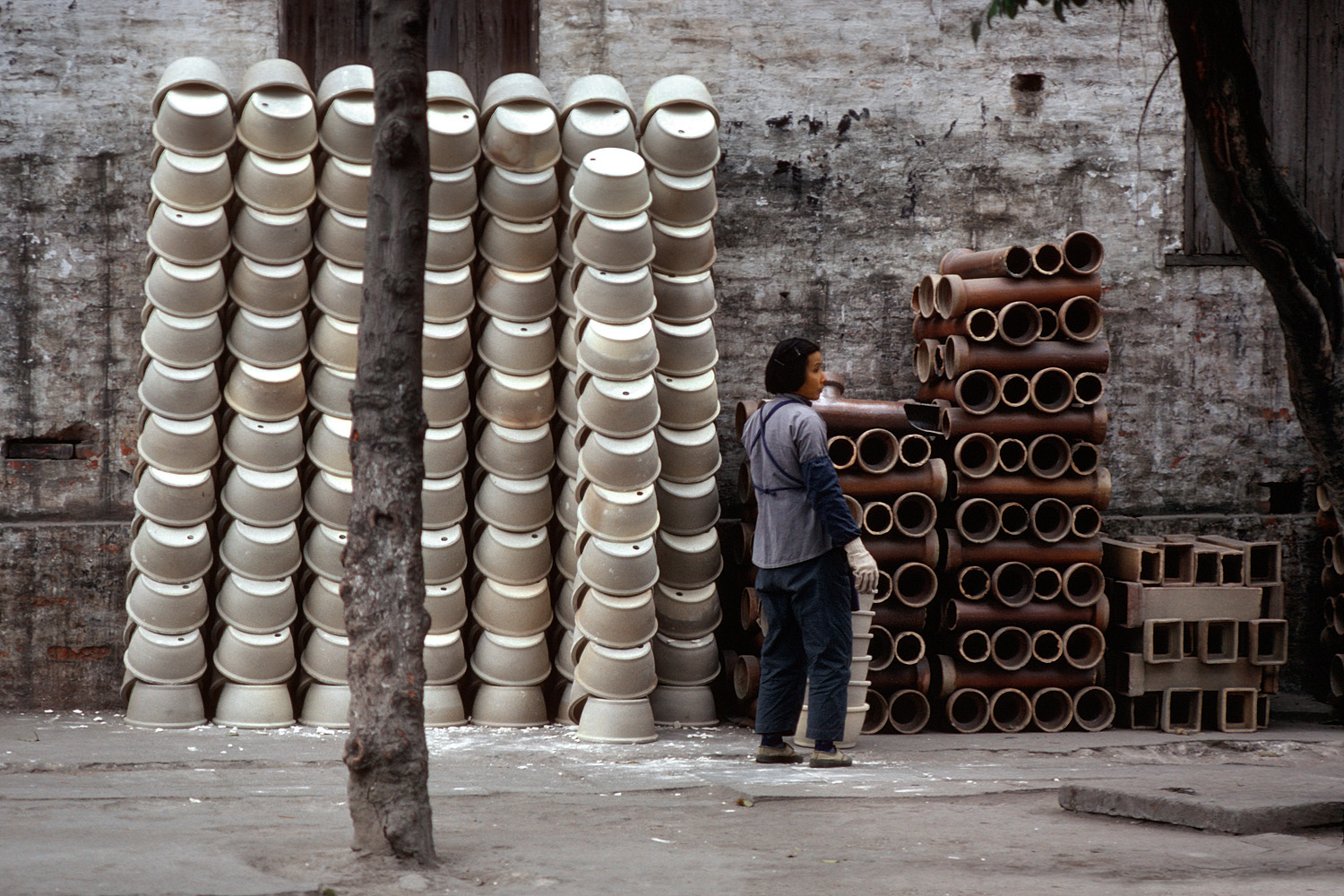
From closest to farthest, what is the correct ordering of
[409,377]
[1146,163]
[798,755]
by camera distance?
1. [409,377]
2. [798,755]
3. [1146,163]

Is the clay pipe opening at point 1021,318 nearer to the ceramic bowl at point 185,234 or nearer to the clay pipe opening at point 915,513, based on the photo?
the clay pipe opening at point 915,513

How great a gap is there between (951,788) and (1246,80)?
3.07 metres

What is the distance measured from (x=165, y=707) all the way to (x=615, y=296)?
3053mm

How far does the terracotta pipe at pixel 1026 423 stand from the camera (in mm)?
7422

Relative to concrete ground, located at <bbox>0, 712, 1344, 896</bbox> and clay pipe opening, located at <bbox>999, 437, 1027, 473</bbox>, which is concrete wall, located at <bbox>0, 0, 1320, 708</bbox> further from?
concrete ground, located at <bbox>0, 712, 1344, 896</bbox>

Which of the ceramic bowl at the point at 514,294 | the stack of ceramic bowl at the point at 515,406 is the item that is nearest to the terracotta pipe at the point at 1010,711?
the stack of ceramic bowl at the point at 515,406

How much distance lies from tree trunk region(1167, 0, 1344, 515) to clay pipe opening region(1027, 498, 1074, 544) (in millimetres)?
2252

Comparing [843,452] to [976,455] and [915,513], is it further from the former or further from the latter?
[976,455]

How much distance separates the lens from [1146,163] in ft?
28.4

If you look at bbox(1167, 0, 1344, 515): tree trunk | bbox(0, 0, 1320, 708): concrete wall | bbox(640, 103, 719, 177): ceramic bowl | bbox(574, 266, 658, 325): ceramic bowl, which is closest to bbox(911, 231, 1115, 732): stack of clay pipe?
bbox(0, 0, 1320, 708): concrete wall

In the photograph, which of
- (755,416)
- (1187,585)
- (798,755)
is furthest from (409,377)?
(1187,585)

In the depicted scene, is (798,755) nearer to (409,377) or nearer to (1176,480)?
(409,377)

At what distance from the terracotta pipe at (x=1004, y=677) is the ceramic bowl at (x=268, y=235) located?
4.01 meters

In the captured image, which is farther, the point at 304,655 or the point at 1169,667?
the point at 1169,667
